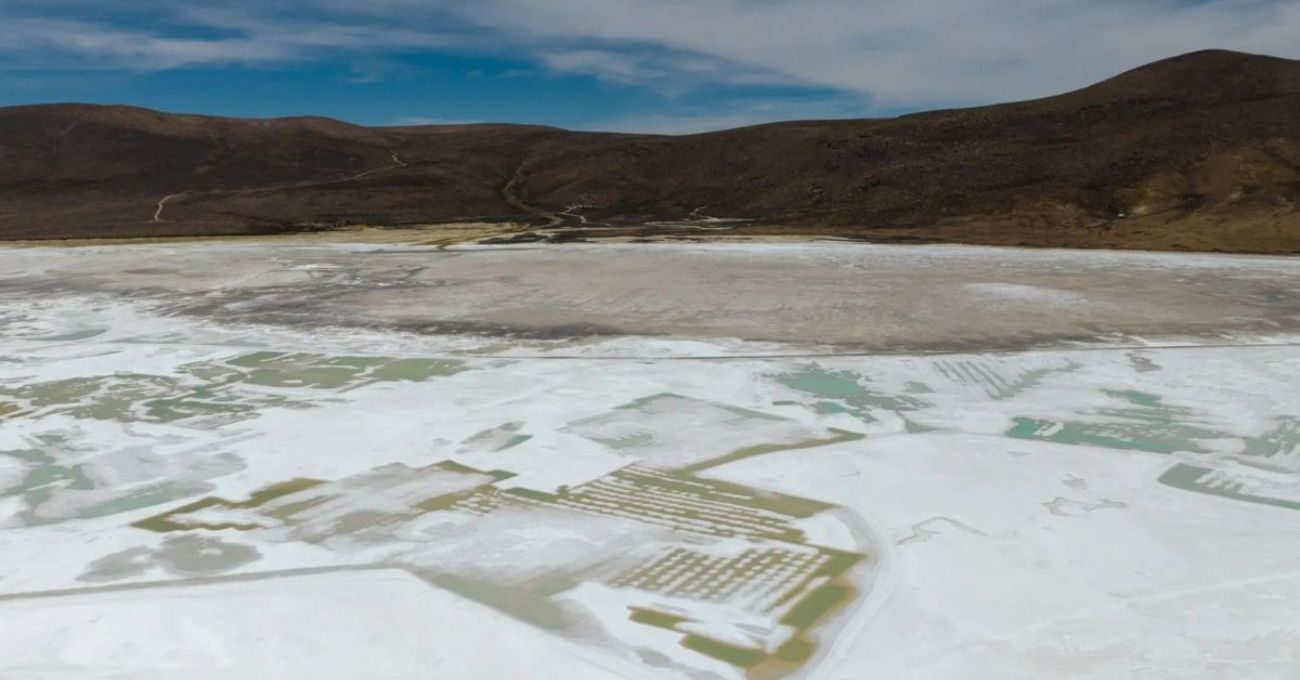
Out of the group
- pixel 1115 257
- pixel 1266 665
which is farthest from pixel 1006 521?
pixel 1115 257

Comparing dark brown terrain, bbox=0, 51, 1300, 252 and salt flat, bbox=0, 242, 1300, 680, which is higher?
dark brown terrain, bbox=0, 51, 1300, 252

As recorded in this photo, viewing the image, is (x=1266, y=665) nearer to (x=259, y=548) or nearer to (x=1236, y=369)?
(x=259, y=548)

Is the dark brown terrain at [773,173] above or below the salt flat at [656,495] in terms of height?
above

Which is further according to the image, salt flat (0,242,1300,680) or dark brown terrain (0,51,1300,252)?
dark brown terrain (0,51,1300,252)

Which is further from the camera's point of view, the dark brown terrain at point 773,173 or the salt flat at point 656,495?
the dark brown terrain at point 773,173
